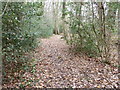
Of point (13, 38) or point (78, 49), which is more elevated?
point (13, 38)

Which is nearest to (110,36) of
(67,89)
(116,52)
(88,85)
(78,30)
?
(116,52)

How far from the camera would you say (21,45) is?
400 centimetres

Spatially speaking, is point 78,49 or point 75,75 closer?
point 75,75

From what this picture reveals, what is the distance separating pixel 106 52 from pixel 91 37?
940 millimetres

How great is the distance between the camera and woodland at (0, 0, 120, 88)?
3.55 m

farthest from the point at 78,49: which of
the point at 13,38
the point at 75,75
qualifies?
the point at 13,38

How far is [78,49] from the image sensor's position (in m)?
6.53

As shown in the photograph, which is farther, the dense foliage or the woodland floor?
the woodland floor

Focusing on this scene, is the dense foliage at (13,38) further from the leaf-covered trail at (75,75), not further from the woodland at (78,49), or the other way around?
the leaf-covered trail at (75,75)

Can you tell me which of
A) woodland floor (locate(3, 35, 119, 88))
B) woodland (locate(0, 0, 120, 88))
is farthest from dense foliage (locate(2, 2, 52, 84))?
woodland floor (locate(3, 35, 119, 88))

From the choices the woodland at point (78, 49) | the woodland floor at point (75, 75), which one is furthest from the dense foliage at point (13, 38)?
the woodland floor at point (75, 75)

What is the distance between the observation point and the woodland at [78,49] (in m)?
3.55

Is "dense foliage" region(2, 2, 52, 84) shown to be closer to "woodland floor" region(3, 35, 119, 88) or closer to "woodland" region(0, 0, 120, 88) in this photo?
"woodland" region(0, 0, 120, 88)

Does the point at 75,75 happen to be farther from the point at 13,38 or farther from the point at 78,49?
the point at 78,49
